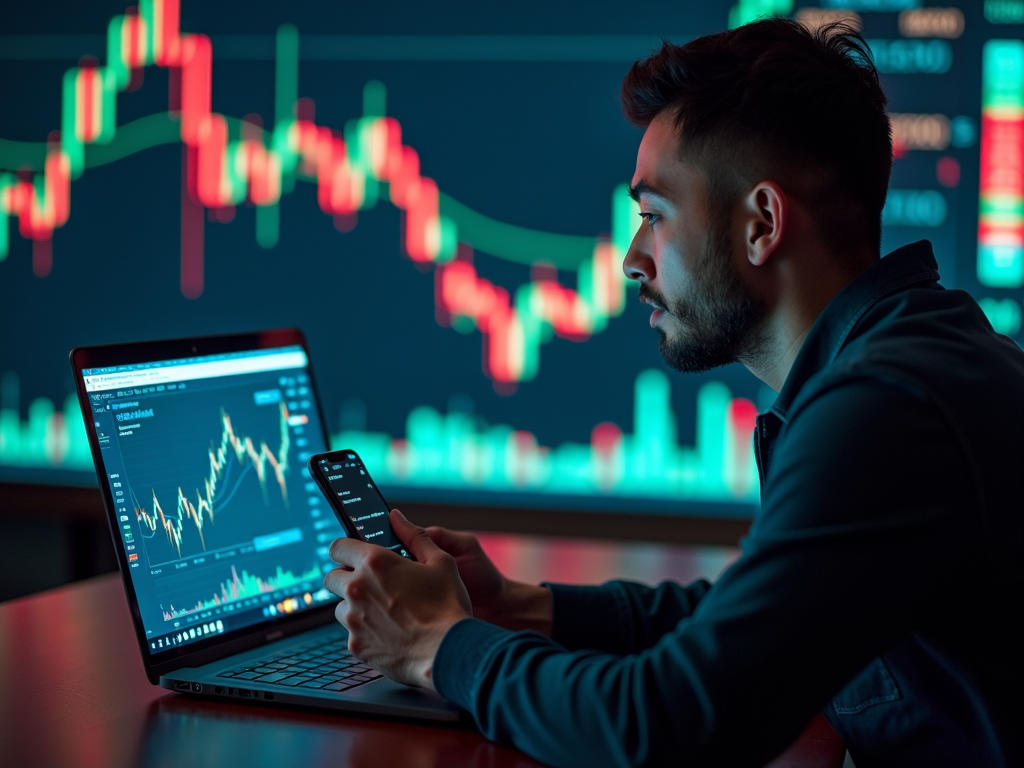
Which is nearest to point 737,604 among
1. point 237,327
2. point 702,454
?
point 702,454

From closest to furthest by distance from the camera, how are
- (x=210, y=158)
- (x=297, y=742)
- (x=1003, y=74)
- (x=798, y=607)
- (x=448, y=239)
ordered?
(x=798, y=607)
(x=297, y=742)
(x=1003, y=74)
(x=448, y=239)
(x=210, y=158)

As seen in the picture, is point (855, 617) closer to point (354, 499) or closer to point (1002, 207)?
point (354, 499)

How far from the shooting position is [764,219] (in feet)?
3.14

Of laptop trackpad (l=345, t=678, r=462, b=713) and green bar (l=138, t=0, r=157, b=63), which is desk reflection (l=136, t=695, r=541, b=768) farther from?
green bar (l=138, t=0, r=157, b=63)

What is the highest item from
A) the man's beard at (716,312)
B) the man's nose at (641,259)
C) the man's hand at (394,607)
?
the man's nose at (641,259)

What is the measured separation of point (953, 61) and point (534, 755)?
83.9 inches

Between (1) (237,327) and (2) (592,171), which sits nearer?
(2) (592,171)

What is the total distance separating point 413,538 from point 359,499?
0.07 m

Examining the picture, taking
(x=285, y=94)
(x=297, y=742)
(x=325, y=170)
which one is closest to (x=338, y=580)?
(x=297, y=742)

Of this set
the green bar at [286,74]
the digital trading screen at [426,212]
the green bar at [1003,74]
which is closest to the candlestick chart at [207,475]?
the digital trading screen at [426,212]

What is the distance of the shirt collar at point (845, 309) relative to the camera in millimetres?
898

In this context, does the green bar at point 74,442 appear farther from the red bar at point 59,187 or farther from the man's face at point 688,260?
the man's face at point 688,260

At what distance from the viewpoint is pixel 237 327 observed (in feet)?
8.75

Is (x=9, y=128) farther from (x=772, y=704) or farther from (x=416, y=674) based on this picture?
(x=772, y=704)
